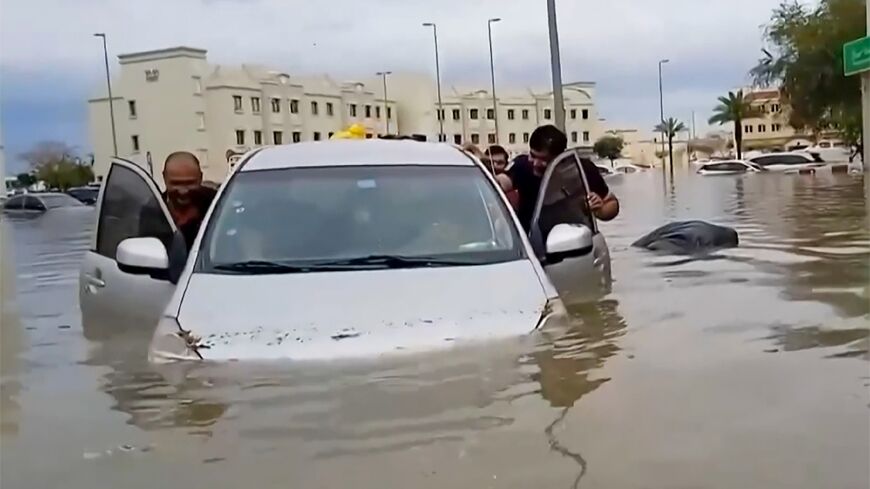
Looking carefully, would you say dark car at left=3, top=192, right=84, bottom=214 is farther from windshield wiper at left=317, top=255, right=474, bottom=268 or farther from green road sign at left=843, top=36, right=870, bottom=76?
windshield wiper at left=317, top=255, right=474, bottom=268

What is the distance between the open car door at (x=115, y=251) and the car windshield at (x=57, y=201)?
108ft

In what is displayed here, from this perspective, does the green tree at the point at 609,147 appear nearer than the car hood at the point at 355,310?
No

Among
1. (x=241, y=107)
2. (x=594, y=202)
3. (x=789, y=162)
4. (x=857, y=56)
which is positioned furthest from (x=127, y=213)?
(x=241, y=107)

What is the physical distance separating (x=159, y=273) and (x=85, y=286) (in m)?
1.37

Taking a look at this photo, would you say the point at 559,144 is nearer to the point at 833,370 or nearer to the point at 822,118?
the point at 833,370

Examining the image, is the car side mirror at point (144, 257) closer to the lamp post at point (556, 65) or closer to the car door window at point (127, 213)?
the car door window at point (127, 213)

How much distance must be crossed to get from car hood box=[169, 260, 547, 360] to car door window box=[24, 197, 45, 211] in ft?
117

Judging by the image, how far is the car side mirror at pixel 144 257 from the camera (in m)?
5.39

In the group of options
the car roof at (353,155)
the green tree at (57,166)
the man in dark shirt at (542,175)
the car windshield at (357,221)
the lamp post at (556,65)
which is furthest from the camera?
the green tree at (57,166)

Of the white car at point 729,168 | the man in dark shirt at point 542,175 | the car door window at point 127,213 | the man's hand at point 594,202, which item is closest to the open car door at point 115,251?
the car door window at point 127,213

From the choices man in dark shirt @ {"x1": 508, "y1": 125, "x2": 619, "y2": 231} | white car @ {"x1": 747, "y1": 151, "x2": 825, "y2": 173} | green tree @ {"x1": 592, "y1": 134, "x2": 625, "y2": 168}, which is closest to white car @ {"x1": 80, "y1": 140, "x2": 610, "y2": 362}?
man in dark shirt @ {"x1": 508, "y1": 125, "x2": 619, "y2": 231}

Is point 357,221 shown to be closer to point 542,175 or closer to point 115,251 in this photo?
point 115,251

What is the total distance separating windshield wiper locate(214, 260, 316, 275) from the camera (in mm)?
4973

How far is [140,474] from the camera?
3.89 metres
